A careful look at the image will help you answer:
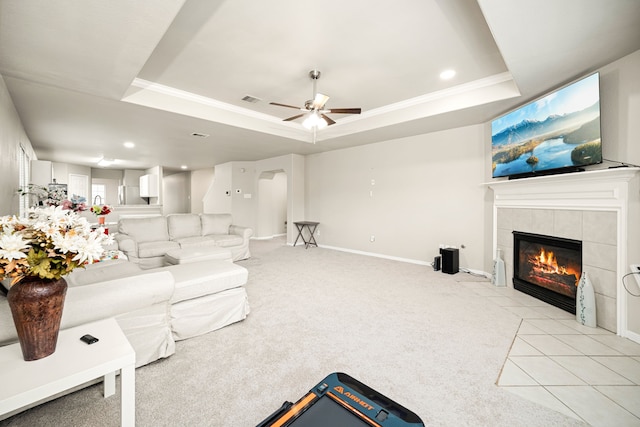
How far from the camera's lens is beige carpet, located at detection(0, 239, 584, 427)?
4.90 ft

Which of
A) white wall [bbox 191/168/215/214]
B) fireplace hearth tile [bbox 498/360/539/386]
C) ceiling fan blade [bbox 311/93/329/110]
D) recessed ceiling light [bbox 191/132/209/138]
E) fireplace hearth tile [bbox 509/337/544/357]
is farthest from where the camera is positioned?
white wall [bbox 191/168/215/214]

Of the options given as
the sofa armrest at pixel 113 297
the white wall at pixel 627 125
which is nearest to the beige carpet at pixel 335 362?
the sofa armrest at pixel 113 297

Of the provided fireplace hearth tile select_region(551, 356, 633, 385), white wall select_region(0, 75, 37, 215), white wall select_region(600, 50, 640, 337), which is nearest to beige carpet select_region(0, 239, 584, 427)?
fireplace hearth tile select_region(551, 356, 633, 385)

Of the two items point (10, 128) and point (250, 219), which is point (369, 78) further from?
point (250, 219)

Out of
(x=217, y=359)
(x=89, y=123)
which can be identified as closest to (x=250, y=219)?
(x=89, y=123)

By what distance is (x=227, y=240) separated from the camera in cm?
517

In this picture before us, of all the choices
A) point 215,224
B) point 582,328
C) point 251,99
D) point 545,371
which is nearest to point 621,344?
point 582,328

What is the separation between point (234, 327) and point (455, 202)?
3982mm

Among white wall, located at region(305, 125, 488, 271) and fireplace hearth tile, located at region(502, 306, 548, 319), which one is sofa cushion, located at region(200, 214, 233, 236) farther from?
fireplace hearth tile, located at region(502, 306, 548, 319)

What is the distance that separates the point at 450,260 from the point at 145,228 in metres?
5.26

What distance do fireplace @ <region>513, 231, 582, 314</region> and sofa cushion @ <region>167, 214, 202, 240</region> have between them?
5.47 m

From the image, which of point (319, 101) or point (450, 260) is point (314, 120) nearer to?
point (319, 101)

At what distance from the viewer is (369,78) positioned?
3.38m

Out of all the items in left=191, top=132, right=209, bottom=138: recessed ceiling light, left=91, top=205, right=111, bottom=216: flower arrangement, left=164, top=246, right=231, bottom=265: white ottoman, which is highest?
left=191, top=132, right=209, bottom=138: recessed ceiling light
